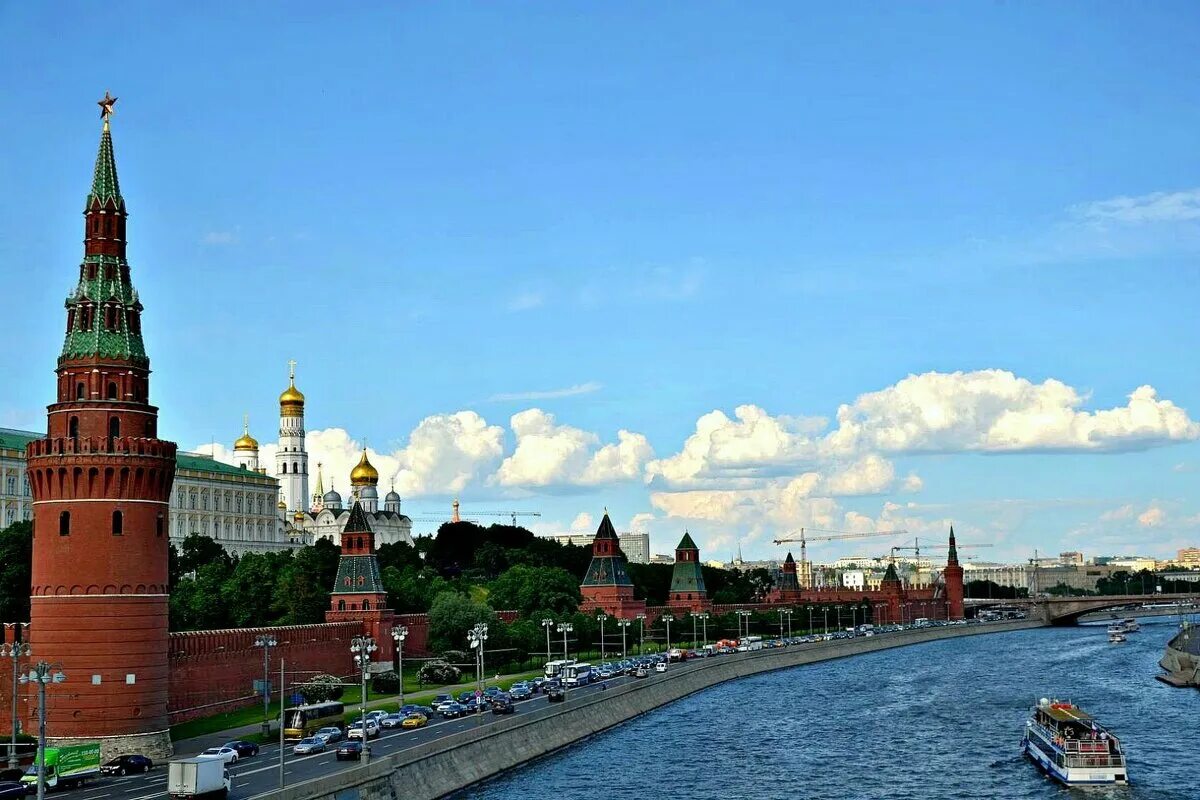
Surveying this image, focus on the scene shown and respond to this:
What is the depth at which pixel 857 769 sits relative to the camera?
66875 millimetres

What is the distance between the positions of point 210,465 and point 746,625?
214ft

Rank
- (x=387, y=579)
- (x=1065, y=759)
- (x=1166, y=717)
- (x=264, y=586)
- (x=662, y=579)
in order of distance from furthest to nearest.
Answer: (x=662, y=579) < (x=387, y=579) < (x=264, y=586) < (x=1166, y=717) < (x=1065, y=759)

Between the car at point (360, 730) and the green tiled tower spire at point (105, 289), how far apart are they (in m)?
17.3

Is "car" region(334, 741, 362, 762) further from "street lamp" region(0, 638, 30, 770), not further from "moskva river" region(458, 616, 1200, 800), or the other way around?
"street lamp" region(0, 638, 30, 770)

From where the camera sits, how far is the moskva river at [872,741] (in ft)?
200

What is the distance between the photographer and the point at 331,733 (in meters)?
61.9

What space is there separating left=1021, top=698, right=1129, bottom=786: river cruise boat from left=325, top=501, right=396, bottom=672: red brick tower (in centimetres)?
4882

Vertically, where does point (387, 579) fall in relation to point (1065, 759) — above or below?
above

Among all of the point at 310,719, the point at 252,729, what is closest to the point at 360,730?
the point at 310,719

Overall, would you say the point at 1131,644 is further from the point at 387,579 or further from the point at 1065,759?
the point at 1065,759

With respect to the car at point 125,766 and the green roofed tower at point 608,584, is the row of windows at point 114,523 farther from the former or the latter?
the green roofed tower at point 608,584

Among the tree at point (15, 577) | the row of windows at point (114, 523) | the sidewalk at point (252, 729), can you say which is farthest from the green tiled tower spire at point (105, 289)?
the tree at point (15, 577)

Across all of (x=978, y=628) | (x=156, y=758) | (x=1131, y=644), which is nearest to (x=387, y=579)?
(x=156, y=758)

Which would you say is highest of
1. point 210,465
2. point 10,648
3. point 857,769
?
point 210,465
